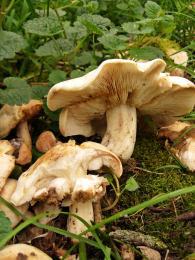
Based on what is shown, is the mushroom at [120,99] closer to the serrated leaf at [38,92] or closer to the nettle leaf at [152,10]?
the serrated leaf at [38,92]

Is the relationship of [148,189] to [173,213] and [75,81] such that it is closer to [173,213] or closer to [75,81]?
[173,213]

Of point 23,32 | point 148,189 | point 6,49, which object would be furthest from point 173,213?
point 23,32

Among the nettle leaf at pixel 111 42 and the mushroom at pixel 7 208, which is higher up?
the nettle leaf at pixel 111 42

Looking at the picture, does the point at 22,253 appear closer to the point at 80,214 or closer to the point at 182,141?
the point at 80,214

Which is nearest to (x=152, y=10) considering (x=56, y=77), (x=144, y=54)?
(x=144, y=54)

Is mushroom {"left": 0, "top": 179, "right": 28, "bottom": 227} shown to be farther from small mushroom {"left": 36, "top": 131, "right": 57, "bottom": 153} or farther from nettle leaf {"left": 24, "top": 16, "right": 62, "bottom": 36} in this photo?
nettle leaf {"left": 24, "top": 16, "right": 62, "bottom": 36}

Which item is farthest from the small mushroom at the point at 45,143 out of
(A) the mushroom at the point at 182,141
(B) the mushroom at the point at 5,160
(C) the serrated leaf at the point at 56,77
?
(A) the mushroom at the point at 182,141
